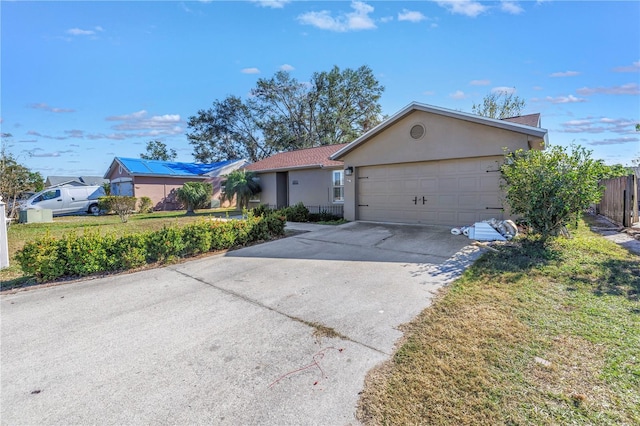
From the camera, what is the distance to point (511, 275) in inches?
202

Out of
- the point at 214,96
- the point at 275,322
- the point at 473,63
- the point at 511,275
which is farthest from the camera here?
the point at 214,96

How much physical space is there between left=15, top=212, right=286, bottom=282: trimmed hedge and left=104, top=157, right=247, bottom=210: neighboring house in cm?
1601

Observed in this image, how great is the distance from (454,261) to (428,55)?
10.1 metres

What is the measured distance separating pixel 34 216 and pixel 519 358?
19.4 meters

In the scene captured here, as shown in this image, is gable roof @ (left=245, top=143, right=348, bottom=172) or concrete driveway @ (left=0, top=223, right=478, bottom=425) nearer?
concrete driveway @ (left=0, top=223, right=478, bottom=425)

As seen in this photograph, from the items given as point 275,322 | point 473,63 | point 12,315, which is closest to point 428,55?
point 473,63

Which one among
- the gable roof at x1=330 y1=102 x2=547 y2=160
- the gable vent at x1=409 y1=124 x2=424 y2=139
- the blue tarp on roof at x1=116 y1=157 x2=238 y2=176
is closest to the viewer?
the gable roof at x1=330 y1=102 x2=547 y2=160

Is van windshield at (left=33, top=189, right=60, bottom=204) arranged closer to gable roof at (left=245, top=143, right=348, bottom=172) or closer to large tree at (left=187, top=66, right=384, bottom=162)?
gable roof at (left=245, top=143, right=348, bottom=172)

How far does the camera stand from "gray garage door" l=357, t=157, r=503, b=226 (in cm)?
920

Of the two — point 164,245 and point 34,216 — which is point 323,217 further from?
point 34,216

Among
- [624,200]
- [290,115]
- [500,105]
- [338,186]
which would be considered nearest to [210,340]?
[338,186]

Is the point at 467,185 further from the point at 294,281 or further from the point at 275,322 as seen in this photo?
the point at 275,322

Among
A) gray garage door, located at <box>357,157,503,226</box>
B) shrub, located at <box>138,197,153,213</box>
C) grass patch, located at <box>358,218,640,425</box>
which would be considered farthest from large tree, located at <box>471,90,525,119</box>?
shrub, located at <box>138,197,153,213</box>

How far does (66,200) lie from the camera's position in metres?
18.7
